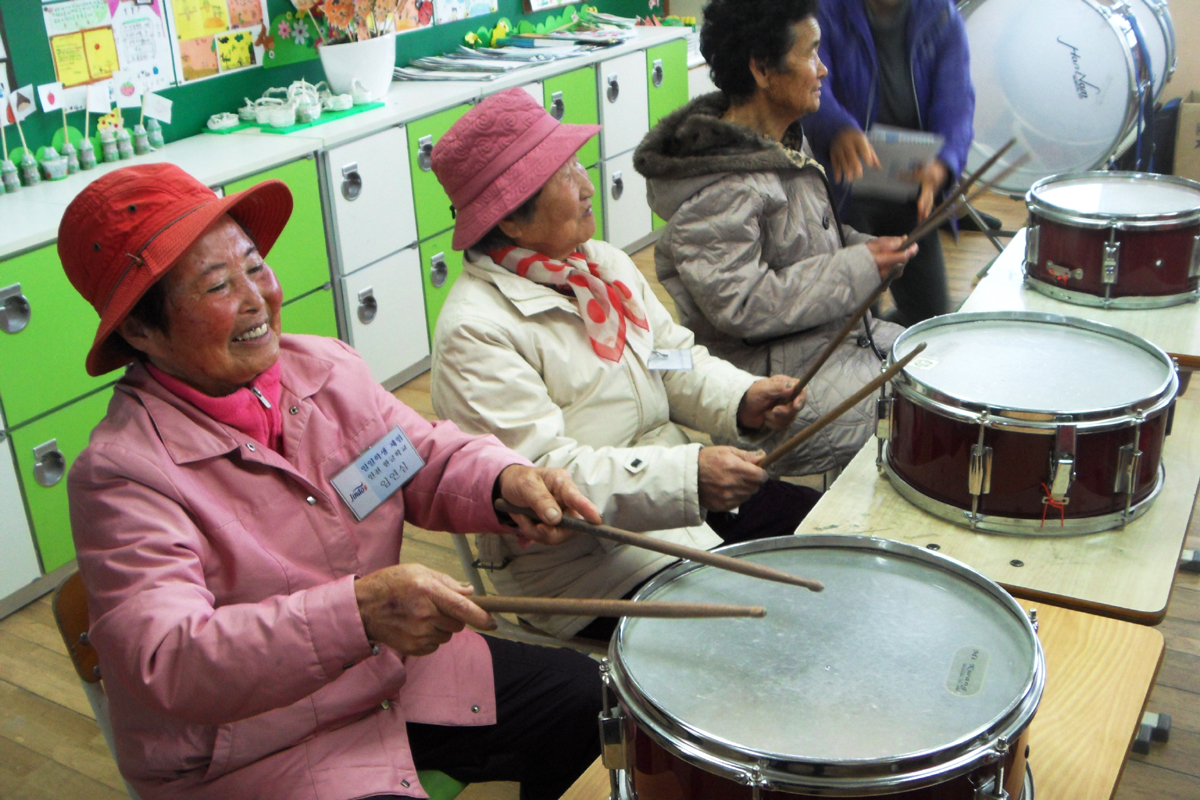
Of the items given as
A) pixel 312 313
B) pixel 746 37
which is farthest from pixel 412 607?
pixel 312 313

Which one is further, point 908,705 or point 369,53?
point 369,53

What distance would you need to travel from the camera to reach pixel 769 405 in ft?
6.77

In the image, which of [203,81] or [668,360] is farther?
[203,81]

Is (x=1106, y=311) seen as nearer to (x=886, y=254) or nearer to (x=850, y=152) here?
(x=886, y=254)

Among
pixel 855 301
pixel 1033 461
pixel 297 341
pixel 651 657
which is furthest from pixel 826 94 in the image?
pixel 651 657

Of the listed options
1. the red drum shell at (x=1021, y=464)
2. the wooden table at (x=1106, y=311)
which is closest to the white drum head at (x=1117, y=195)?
the wooden table at (x=1106, y=311)

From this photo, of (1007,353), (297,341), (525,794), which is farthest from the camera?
(1007,353)

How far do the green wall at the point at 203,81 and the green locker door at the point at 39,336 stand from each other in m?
0.72

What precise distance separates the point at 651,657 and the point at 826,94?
2224 mm

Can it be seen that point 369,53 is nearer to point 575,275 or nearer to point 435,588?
point 575,275

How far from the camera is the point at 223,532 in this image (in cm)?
134

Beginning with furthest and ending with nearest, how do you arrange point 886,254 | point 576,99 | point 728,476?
point 576,99
point 886,254
point 728,476

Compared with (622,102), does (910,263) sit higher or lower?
lower

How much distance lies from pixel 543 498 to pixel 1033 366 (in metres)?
0.83
